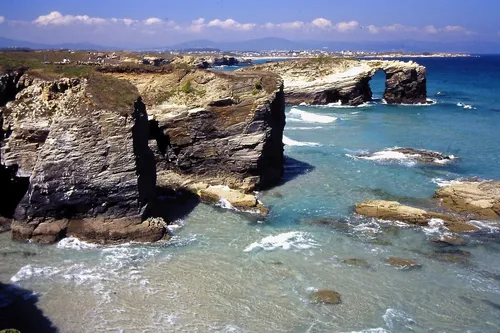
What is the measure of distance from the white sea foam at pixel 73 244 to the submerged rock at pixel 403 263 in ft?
43.4

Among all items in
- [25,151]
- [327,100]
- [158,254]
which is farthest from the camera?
[327,100]

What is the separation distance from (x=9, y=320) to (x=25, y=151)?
9.38 metres

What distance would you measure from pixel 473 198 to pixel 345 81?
5111cm

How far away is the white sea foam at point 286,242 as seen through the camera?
2144 cm

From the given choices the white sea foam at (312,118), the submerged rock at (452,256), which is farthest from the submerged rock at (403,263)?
the white sea foam at (312,118)

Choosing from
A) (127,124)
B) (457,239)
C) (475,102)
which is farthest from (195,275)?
(475,102)

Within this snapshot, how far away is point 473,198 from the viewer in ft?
89.4

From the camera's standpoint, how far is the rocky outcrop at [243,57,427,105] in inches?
2982

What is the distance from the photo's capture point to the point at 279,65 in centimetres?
8300

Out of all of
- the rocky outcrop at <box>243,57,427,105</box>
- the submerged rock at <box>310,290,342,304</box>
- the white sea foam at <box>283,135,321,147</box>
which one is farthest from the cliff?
the rocky outcrop at <box>243,57,427,105</box>

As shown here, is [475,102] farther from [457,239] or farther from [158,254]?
[158,254]

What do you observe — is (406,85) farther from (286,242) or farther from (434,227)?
(286,242)

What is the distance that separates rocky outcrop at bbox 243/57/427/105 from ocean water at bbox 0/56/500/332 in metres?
47.1

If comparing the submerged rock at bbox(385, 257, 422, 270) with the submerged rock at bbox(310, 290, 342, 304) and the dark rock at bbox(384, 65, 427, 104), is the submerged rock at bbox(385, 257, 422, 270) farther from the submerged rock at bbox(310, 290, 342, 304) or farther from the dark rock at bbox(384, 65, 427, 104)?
the dark rock at bbox(384, 65, 427, 104)
